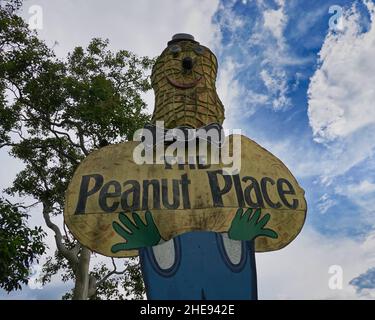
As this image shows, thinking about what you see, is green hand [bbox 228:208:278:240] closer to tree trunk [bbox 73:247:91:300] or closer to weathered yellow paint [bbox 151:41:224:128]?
weathered yellow paint [bbox 151:41:224:128]

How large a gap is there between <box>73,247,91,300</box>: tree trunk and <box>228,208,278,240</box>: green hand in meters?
5.24

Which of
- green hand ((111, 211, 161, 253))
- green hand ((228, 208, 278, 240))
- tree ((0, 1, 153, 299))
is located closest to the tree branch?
tree ((0, 1, 153, 299))

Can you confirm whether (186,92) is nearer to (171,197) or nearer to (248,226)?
(171,197)

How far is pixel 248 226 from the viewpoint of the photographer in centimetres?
536

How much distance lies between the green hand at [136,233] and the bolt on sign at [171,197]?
0.04 feet

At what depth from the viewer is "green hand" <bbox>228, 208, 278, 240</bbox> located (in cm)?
523

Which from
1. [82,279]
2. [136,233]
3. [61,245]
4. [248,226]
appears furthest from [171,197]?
[61,245]

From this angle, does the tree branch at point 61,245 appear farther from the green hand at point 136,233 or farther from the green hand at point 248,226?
the green hand at point 248,226

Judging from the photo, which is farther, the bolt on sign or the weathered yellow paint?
the weathered yellow paint

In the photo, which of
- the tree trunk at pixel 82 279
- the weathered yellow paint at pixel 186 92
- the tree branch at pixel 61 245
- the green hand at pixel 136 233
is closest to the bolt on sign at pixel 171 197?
the green hand at pixel 136 233

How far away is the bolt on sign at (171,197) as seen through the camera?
525 cm

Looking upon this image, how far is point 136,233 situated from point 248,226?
53.5 inches

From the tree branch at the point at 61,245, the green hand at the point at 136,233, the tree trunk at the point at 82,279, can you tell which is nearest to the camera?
the green hand at the point at 136,233
